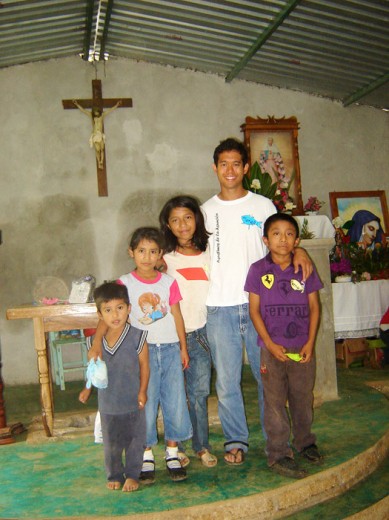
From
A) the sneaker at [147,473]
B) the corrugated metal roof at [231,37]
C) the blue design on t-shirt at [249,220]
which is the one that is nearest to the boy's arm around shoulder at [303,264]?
the blue design on t-shirt at [249,220]

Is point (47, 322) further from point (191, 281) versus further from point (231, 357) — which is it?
point (231, 357)

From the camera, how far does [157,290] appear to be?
2.91m

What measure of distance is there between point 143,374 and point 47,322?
1.40 meters

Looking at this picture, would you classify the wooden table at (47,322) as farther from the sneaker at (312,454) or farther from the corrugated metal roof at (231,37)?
the corrugated metal roof at (231,37)

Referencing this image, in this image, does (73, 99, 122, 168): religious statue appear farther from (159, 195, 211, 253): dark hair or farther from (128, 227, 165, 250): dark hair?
(128, 227, 165, 250): dark hair

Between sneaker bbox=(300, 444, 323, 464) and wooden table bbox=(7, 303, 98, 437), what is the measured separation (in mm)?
1741

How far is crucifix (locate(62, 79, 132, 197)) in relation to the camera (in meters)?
6.20

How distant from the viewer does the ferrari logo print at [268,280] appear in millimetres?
2928

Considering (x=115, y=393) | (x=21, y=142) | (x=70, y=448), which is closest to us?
(x=115, y=393)

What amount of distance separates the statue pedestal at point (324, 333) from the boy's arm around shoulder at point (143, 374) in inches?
71.8

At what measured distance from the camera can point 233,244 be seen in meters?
3.06

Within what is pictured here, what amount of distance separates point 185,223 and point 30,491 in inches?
62.9

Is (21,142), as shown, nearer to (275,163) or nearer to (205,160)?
(205,160)

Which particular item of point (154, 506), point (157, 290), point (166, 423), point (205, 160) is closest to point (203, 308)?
point (157, 290)
